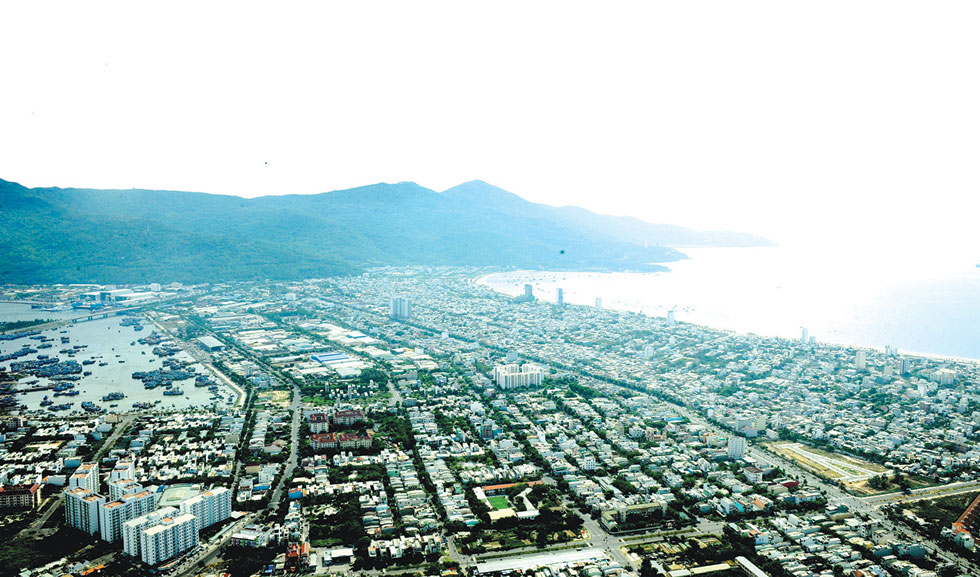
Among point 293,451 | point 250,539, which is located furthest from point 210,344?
point 250,539

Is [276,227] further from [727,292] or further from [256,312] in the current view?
[727,292]

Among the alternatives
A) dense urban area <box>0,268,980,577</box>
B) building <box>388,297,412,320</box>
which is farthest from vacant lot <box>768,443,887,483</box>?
building <box>388,297,412,320</box>

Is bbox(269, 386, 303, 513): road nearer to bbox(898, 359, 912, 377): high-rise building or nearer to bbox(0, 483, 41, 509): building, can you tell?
bbox(0, 483, 41, 509): building

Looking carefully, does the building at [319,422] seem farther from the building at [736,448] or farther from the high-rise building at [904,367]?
the high-rise building at [904,367]

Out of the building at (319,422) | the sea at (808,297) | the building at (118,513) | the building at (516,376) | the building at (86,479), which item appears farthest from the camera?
the sea at (808,297)

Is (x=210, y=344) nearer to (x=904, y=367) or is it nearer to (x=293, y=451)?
(x=293, y=451)

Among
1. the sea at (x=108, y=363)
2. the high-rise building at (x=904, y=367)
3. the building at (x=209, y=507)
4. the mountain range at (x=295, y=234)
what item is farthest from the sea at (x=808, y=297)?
the building at (x=209, y=507)

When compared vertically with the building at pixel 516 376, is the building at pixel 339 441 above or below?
below
